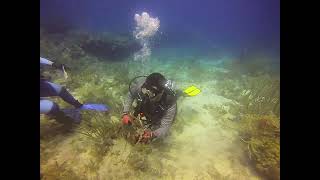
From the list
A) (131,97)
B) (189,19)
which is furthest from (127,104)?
(189,19)

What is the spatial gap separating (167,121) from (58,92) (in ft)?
4.68

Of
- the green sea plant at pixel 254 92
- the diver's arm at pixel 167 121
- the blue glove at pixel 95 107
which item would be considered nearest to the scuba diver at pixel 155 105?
the diver's arm at pixel 167 121

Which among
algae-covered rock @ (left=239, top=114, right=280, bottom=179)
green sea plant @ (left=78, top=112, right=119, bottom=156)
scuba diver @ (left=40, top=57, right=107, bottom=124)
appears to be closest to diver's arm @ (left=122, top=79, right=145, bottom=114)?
green sea plant @ (left=78, top=112, right=119, bottom=156)

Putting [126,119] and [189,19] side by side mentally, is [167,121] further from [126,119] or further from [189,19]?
[189,19]

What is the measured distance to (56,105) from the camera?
4.22 meters

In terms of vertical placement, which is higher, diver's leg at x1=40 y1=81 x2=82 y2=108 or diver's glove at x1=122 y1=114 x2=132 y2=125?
diver's leg at x1=40 y1=81 x2=82 y2=108

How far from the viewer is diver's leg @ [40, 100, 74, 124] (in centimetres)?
420

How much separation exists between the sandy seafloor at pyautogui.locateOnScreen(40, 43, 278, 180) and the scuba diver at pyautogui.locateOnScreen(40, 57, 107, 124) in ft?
0.32

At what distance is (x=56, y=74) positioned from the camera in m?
4.38

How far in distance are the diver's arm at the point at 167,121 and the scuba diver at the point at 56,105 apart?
0.86 metres

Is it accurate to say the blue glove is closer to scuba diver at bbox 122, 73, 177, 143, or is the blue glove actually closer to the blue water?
scuba diver at bbox 122, 73, 177, 143
